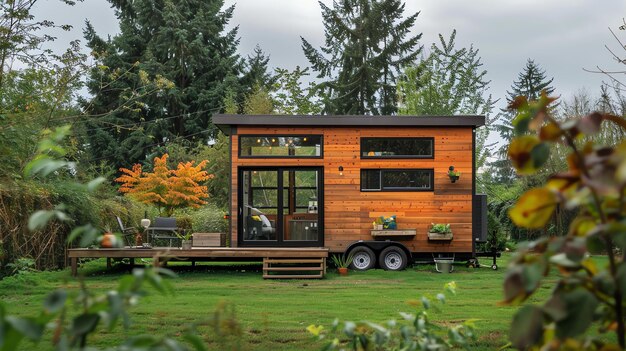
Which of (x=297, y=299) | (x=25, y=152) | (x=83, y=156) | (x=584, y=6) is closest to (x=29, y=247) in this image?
(x=25, y=152)

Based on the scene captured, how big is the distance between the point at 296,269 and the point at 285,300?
304 cm

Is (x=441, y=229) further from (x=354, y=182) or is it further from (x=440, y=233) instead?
(x=354, y=182)

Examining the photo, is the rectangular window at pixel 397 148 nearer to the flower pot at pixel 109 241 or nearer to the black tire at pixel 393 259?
the black tire at pixel 393 259

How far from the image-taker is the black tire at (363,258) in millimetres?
13438

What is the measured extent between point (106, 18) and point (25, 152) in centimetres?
2323

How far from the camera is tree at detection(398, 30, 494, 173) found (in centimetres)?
2522

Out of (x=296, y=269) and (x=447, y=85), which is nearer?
(x=296, y=269)

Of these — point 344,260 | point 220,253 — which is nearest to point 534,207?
point 220,253

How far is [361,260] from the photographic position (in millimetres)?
13508

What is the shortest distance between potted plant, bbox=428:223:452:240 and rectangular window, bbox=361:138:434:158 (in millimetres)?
1333

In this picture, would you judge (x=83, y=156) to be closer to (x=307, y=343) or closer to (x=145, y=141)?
(x=145, y=141)

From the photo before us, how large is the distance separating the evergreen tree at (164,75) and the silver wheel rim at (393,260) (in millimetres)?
16715

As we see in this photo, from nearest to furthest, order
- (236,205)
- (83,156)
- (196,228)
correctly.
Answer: (236,205)
(196,228)
(83,156)

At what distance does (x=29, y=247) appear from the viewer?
1191 cm
